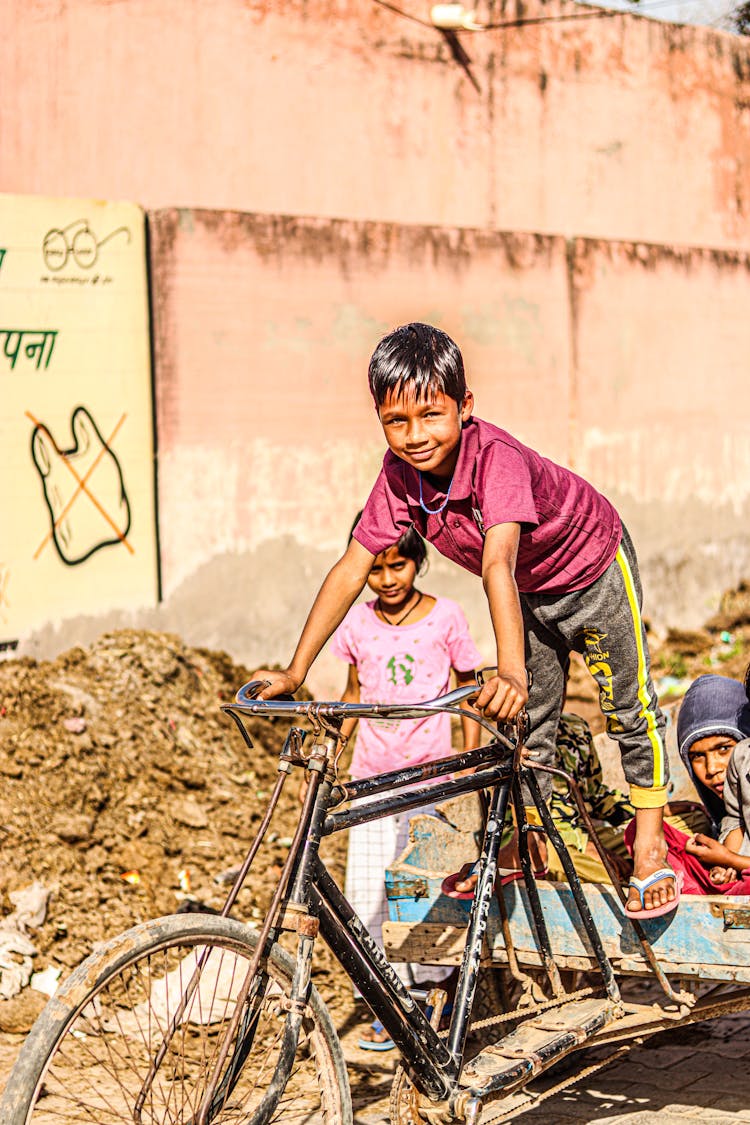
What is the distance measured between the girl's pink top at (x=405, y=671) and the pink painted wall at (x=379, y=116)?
4.50m

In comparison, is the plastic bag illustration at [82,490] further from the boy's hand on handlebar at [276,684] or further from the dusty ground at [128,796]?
the boy's hand on handlebar at [276,684]

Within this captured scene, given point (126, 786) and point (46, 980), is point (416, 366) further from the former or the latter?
point (126, 786)

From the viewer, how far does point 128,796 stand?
586 centimetres

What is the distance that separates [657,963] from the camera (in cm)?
319

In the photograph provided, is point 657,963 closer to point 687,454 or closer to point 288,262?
point 288,262

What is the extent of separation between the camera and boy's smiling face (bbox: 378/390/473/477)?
2967mm

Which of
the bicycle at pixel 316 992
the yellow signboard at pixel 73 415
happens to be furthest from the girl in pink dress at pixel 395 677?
the yellow signboard at pixel 73 415

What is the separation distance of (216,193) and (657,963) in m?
6.84

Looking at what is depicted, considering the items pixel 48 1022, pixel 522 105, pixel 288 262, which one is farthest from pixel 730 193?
pixel 48 1022

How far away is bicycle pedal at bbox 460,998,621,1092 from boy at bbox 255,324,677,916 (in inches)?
10.6

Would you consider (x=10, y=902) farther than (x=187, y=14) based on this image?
No

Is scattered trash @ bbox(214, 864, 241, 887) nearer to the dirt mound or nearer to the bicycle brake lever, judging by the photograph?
the dirt mound

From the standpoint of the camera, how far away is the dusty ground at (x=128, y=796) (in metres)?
5.09

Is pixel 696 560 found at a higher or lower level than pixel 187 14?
lower
